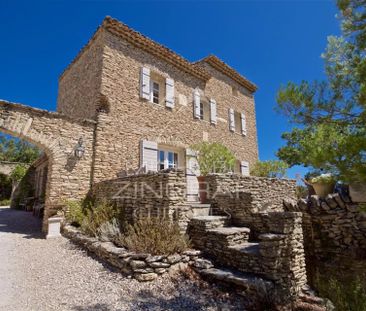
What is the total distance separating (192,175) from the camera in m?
8.36

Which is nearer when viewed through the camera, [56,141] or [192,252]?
[192,252]

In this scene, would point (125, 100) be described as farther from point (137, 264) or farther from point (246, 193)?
point (137, 264)

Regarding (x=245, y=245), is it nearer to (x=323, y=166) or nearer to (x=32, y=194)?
(x=323, y=166)

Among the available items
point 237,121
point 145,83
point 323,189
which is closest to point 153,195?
point 323,189

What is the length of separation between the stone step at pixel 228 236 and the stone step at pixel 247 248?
9 centimetres

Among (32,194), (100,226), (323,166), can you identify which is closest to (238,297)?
(323,166)

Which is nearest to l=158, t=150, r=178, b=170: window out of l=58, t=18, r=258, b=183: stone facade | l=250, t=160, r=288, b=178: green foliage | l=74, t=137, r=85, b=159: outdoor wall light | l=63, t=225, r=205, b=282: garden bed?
l=58, t=18, r=258, b=183: stone facade

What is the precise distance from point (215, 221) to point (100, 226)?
2.54 metres

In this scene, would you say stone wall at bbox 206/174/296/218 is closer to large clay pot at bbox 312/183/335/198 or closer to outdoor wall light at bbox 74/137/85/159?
large clay pot at bbox 312/183/335/198

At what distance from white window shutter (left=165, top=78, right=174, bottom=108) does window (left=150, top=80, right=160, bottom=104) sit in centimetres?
40

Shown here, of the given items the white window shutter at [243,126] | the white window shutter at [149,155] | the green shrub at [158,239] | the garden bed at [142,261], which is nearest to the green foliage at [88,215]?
the garden bed at [142,261]

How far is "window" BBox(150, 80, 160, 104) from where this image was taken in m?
9.00

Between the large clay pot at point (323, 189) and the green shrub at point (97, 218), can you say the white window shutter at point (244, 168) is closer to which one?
the large clay pot at point (323, 189)

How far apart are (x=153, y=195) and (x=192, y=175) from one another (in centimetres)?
354
